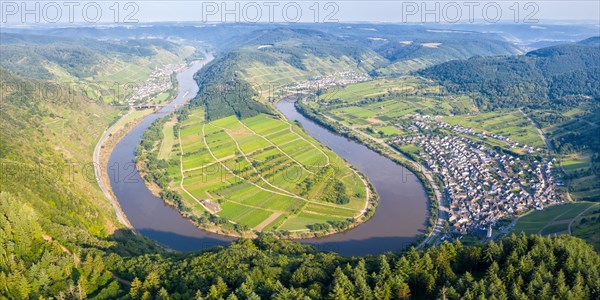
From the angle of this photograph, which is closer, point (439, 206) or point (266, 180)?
point (439, 206)

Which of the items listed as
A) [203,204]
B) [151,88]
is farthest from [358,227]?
[151,88]

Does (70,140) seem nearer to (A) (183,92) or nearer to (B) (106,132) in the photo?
(B) (106,132)

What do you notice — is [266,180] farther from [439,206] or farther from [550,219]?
[550,219]

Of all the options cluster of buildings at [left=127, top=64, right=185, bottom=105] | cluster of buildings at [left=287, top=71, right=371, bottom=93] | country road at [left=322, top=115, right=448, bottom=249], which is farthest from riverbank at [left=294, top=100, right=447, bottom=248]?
cluster of buildings at [left=127, top=64, right=185, bottom=105]

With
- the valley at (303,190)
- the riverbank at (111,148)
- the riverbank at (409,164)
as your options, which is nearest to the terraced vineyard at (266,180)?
the valley at (303,190)

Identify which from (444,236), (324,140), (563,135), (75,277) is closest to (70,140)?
(324,140)

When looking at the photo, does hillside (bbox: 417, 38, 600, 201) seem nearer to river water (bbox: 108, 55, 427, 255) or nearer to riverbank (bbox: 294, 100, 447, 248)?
riverbank (bbox: 294, 100, 447, 248)
